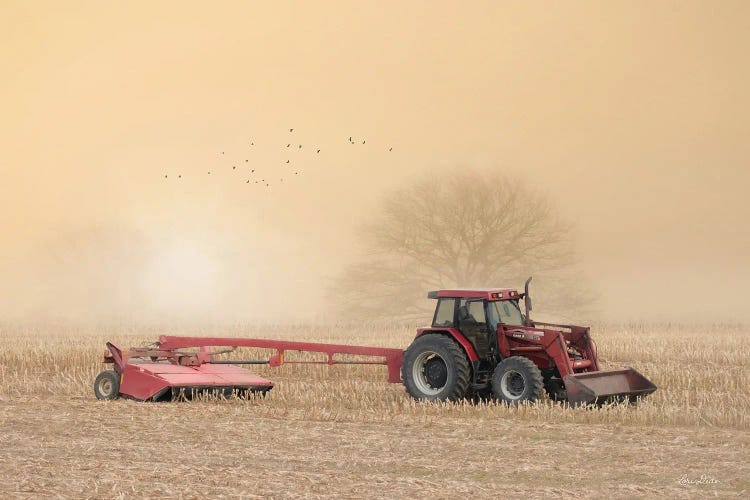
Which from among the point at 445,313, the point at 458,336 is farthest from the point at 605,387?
the point at 445,313

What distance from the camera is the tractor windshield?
50.1 ft

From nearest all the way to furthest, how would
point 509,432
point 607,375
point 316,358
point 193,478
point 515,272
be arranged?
1. point 193,478
2. point 509,432
3. point 607,375
4. point 316,358
5. point 515,272

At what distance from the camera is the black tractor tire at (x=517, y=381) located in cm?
1405

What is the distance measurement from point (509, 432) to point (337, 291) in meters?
29.7

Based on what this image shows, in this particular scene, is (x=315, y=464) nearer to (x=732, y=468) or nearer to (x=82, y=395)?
(x=732, y=468)

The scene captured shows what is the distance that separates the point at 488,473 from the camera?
9.98 m

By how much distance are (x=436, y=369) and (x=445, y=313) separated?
35.2 inches

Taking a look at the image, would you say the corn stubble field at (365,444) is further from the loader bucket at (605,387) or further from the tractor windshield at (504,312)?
the tractor windshield at (504,312)

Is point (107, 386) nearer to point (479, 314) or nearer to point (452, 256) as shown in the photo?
point (479, 314)

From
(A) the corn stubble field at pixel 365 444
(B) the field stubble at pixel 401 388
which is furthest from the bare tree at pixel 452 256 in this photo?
(A) the corn stubble field at pixel 365 444

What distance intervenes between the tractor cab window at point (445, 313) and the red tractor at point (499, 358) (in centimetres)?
1

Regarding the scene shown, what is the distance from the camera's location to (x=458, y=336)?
15219 millimetres

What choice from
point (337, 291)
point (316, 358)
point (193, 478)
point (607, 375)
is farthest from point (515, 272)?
point (193, 478)

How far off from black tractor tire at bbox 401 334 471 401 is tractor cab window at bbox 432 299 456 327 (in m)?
0.36
